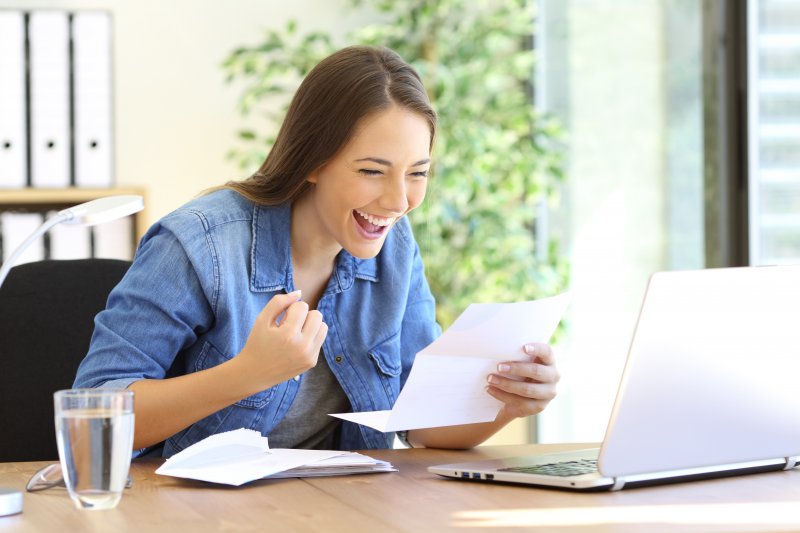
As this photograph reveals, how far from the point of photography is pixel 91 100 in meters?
3.00

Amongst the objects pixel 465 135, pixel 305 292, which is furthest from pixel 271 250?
pixel 465 135

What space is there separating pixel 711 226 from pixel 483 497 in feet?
6.45

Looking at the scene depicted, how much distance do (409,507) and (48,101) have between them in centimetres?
221

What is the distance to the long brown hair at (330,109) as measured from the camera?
1.48 metres

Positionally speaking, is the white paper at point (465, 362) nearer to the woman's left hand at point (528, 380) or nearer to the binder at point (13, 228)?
the woman's left hand at point (528, 380)

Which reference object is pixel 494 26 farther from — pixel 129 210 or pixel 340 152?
pixel 129 210

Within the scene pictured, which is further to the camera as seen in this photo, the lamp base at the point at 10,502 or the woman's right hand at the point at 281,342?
the woman's right hand at the point at 281,342

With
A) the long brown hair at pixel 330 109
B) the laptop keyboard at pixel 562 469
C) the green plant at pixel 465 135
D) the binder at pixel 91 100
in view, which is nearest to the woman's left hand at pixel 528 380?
the laptop keyboard at pixel 562 469

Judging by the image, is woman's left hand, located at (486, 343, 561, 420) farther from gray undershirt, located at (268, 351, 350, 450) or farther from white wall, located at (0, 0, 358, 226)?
white wall, located at (0, 0, 358, 226)

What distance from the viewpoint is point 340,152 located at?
1482mm

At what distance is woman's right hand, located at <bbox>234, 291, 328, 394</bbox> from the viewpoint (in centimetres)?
122

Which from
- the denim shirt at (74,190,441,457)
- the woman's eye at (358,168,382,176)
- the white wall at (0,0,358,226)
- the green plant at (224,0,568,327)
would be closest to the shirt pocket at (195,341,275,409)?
the denim shirt at (74,190,441,457)

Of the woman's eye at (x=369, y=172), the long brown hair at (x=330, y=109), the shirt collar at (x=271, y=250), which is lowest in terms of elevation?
the shirt collar at (x=271, y=250)

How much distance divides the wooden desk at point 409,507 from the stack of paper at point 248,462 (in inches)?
0.5
